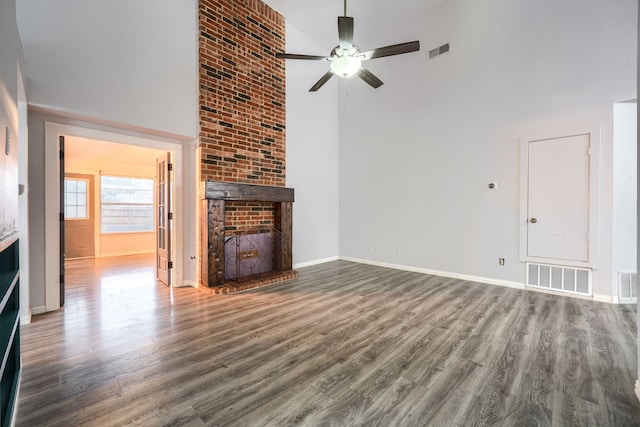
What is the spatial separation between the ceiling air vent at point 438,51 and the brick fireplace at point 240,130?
8.64 ft

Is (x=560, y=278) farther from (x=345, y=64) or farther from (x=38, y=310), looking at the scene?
(x=38, y=310)

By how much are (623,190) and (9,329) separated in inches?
227

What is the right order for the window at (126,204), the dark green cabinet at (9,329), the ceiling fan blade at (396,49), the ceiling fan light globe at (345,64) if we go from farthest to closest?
the window at (126,204) < the ceiling fan light globe at (345,64) < the ceiling fan blade at (396,49) < the dark green cabinet at (9,329)

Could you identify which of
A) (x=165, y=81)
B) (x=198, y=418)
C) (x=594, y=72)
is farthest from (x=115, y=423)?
(x=594, y=72)

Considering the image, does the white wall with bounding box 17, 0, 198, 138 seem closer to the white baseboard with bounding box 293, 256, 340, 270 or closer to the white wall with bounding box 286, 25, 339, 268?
the white wall with bounding box 286, 25, 339, 268

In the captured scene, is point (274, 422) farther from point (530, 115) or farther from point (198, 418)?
point (530, 115)

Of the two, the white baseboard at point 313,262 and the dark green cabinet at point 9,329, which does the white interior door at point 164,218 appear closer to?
the white baseboard at point 313,262

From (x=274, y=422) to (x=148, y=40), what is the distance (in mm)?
4392

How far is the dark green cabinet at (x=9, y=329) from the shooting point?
49.6 inches

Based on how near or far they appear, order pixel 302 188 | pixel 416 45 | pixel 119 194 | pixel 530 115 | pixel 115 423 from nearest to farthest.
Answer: pixel 115 423
pixel 416 45
pixel 530 115
pixel 302 188
pixel 119 194

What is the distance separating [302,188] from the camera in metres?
5.58

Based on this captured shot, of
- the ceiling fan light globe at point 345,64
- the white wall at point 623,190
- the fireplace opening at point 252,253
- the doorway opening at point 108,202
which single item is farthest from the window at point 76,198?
the white wall at point 623,190

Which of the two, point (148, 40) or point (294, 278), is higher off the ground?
point (148, 40)

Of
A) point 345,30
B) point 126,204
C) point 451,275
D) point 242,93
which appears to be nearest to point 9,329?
point 345,30
